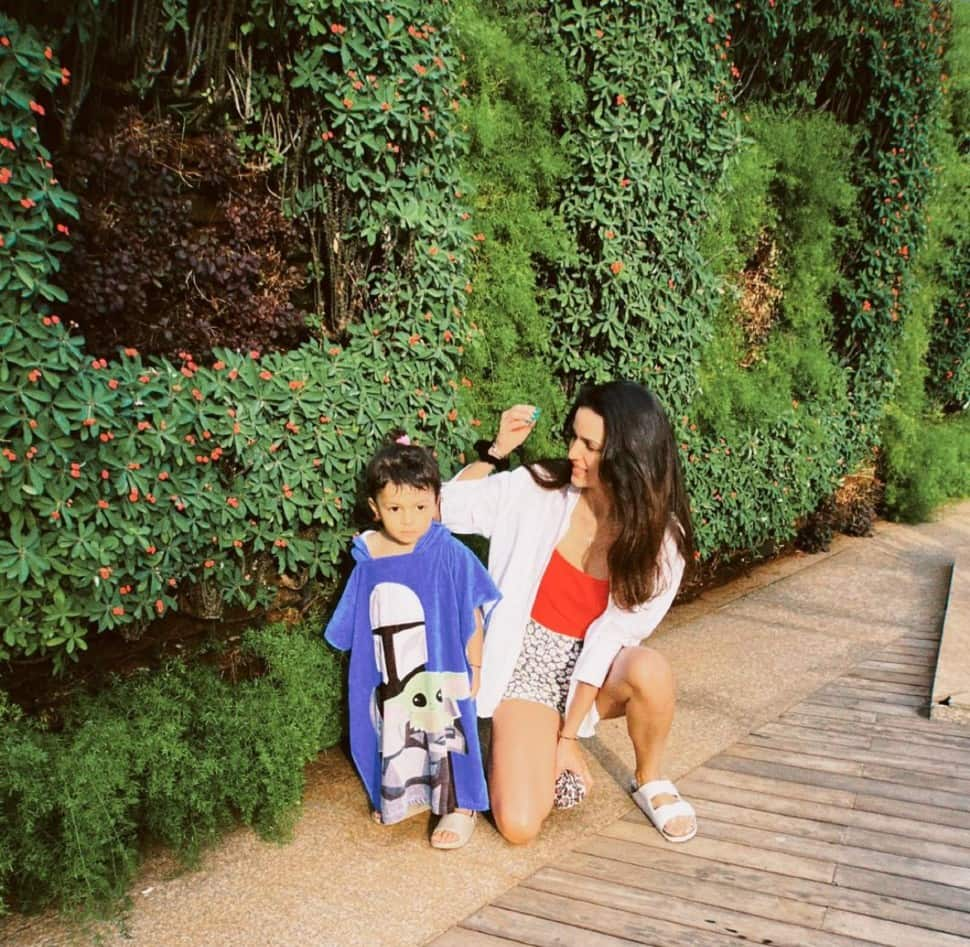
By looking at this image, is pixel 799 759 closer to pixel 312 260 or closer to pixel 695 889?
pixel 695 889

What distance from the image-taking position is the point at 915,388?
7711mm

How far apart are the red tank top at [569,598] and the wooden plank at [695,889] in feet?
2.47

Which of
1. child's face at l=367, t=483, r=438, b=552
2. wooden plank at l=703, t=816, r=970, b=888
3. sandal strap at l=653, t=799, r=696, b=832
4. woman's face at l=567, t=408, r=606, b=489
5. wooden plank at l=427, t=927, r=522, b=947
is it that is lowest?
wooden plank at l=427, t=927, r=522, b=947

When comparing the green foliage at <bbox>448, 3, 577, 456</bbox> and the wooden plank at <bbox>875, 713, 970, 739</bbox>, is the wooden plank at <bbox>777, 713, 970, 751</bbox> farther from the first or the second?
the green foliage at <bbox>448, 3, 577, 456</bbox>

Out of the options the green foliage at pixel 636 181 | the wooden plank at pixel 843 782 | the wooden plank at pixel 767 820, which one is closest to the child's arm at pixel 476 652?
the wooden plank at pixel 767 820

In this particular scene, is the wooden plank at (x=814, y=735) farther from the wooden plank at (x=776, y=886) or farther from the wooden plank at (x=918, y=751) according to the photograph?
the wooden plank at (x=776, y=886)

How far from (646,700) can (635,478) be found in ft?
2.35

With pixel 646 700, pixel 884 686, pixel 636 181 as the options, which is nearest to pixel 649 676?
pixel 646 700

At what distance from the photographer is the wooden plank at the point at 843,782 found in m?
3.02

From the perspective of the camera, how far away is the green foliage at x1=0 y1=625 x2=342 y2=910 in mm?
2297

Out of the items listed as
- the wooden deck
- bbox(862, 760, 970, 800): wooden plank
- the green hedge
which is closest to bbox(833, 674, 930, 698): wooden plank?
the wooden deck

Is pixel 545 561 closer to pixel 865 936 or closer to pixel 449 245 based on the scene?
pixel 449 245

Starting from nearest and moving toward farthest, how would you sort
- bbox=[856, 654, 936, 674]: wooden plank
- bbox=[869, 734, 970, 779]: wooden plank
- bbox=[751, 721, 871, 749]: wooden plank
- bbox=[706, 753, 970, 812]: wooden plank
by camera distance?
bbox=[706, 753, 970, 812]: wooden plank < bbox=[869, 734, 970, 779]: wooden plank < bbox=[751, 721, 871, 749]: wooden plank < bbox=[856, 654, 936, 674]: wooden plank

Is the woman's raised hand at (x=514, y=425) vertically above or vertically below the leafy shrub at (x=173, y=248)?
below
